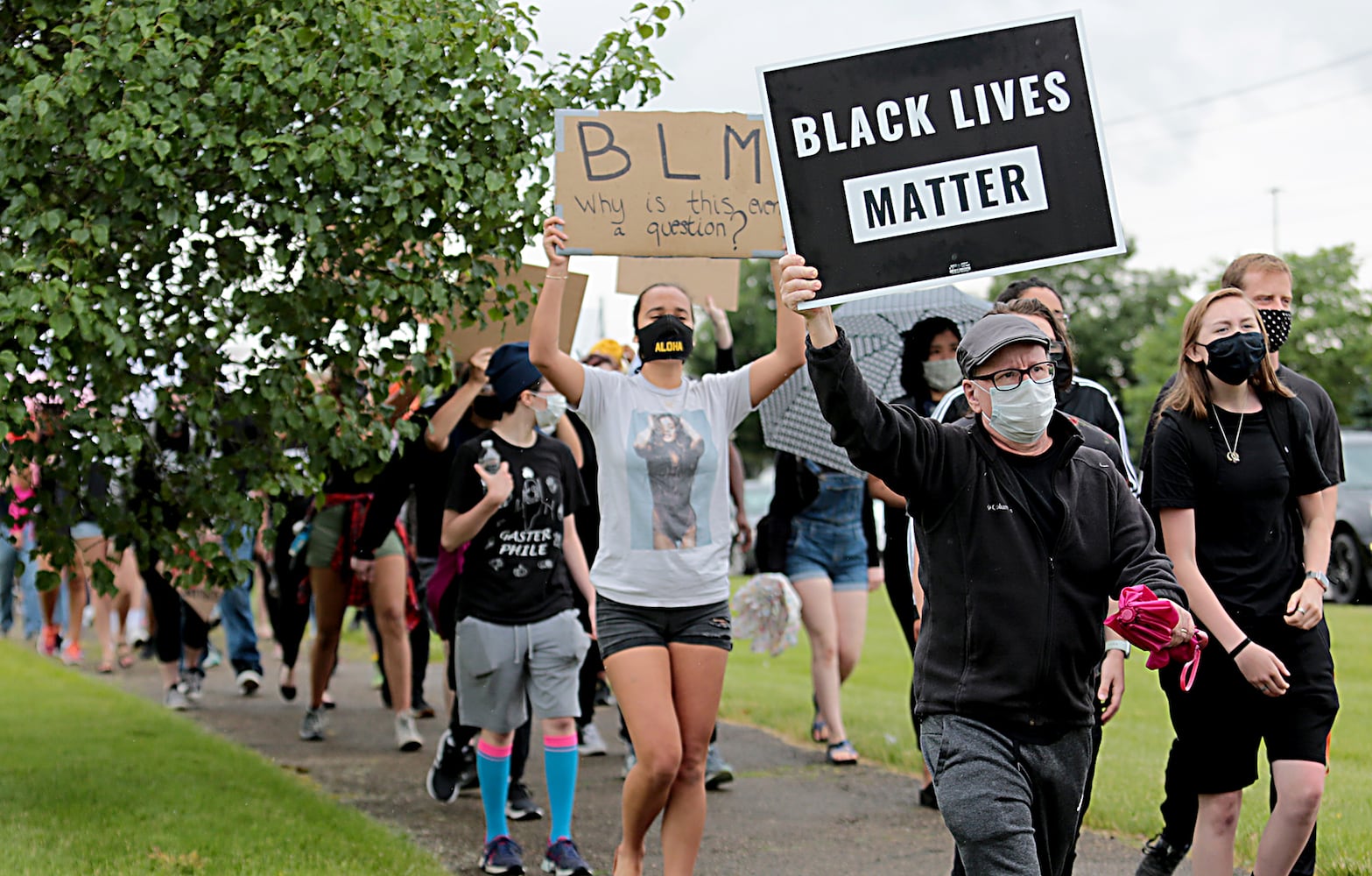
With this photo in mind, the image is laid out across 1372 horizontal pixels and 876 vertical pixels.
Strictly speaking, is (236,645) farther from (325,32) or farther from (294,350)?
(325,32)

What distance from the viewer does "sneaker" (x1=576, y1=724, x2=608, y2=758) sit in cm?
898

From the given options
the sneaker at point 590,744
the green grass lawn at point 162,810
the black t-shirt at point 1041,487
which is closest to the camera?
the black t-shirt at point 1041,487

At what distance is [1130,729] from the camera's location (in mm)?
9344

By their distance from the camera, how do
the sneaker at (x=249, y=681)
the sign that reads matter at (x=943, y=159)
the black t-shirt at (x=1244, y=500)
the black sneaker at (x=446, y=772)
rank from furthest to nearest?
the sneaker at (x=249, y=681)
the black sneaker at (x=446, y=772)
the black t-shirt at (x=1244, y=500)
the sign that reads matter at (x=943, y=159)

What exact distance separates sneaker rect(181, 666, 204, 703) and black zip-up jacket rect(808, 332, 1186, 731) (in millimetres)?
8375

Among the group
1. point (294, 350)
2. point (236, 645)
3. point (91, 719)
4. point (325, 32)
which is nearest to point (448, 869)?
point (294, 350)

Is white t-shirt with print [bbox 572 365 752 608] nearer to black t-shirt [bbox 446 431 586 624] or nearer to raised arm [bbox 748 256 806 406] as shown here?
raised arm [bbox 748 256 806 406]

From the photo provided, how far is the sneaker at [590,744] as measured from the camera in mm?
8984

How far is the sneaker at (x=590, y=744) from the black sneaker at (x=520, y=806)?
5.54ft

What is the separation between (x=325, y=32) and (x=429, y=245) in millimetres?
913

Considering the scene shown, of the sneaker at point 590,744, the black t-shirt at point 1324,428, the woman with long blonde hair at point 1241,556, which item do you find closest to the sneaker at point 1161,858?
the woman with long blonde hair at point 1241,556

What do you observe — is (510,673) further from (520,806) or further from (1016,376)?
(1016,376)

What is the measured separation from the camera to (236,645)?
12.0 metres

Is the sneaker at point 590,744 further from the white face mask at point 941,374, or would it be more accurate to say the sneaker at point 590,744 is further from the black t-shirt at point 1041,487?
the black t-shirt at point 1041,487
